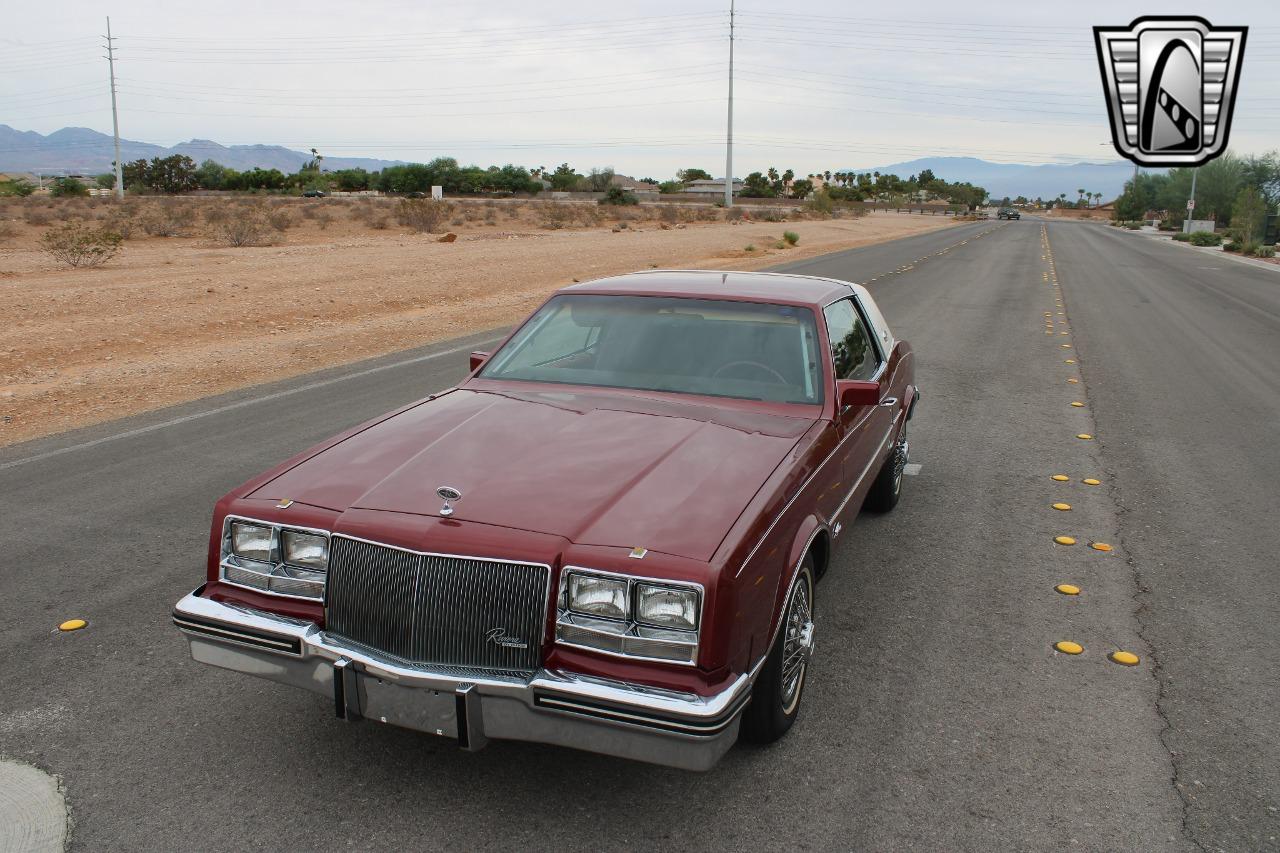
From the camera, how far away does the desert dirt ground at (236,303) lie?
Result: 1036 centimetres

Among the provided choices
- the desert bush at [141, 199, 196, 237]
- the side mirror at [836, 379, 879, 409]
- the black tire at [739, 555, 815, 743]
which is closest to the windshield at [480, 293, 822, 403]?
the side mirror at [836, 379, 879, 409]

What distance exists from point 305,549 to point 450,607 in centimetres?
57

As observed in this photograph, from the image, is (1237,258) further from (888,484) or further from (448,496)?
(448,496)

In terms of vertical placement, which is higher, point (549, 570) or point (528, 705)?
point (549, 570)

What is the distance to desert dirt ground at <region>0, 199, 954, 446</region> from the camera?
408 inches

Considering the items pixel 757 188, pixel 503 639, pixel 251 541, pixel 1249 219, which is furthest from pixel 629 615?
pixel 757 188

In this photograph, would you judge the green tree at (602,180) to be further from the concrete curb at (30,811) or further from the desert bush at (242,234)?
the concrete curb at (30,811)

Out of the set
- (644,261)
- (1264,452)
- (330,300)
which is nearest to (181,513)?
(1264,452)

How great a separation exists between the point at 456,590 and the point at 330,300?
609 inches

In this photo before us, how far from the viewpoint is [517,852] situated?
2.95 metres

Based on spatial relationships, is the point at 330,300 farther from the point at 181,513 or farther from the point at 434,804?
the point at 434,804

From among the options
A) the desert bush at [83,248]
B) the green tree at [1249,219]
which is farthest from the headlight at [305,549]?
the green tree at [1249,219]

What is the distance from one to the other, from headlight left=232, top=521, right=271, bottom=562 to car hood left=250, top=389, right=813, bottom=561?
0.14 meters

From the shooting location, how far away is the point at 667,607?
9.59 feet
